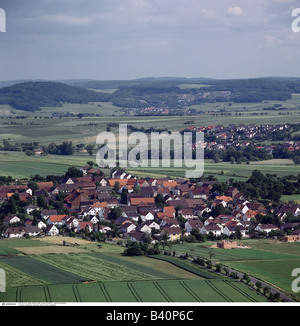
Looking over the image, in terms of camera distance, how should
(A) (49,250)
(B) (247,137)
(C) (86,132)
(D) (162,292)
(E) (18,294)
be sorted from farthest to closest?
(C) (86,132) < (B) (247,137) < (A) (49,250) < (D) (162,292) < (E) (18,294)

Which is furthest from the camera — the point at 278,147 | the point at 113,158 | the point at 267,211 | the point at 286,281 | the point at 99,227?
the point at 278,147

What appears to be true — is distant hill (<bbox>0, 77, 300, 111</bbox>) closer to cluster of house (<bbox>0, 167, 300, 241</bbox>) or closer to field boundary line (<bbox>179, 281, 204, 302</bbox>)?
cluster of house (<bbox>0, 167, 300, 241</bbox>)

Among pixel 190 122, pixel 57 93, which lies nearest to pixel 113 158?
pixel 190 122

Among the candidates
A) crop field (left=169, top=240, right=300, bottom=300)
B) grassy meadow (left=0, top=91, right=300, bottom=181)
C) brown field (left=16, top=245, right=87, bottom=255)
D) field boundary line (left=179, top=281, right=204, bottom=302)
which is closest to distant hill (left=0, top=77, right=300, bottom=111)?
grassy meadow (left=0, top=91, right=300, bottom=181)

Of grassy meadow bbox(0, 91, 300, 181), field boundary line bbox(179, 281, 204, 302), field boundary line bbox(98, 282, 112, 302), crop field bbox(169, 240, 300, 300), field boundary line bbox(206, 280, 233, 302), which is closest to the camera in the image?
field boundary line bbox(98, 282, 112, 302)

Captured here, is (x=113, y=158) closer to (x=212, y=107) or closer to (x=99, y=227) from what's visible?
(x=99, y=227)

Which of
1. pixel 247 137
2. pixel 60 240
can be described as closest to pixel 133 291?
pixel 60 240

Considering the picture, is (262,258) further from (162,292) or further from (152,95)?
(152,95)
